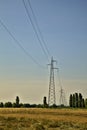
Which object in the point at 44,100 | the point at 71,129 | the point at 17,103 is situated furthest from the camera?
the point at 17,103

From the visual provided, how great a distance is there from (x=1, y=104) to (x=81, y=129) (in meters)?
137

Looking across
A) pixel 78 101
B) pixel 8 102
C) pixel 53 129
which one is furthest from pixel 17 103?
pixel 53 129

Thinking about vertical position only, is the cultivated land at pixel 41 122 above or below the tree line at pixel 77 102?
below

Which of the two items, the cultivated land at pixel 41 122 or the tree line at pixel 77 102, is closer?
the cultivated land at pixel 41 122

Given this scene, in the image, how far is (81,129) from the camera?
29.2m

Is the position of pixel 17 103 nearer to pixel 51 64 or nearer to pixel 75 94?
pixel 75 94

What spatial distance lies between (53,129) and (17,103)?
13984cm

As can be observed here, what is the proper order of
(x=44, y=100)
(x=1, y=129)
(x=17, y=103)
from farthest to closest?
Answer: (x=17, y=103) → (x=44, y=100) → (x=1, y=129)

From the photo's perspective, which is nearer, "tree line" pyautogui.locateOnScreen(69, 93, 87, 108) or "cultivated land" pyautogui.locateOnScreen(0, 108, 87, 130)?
"cultivated land" pyautogui.locateOnScreen(0, 108, 87, 130)

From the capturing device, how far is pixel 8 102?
166 m

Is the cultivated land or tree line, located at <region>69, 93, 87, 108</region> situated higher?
tree line, located at <region>69, 93, 87, 108</region>

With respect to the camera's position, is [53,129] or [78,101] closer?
[53,129]

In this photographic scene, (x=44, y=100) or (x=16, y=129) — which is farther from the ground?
(x=44, y=100)

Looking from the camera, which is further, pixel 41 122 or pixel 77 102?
pixel 77 102
